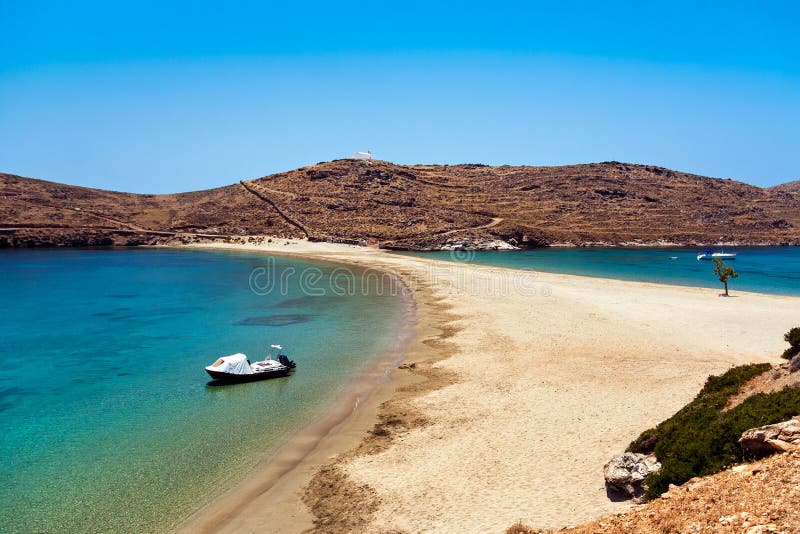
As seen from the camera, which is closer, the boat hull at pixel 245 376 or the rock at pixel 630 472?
the rock at pixel 630 472

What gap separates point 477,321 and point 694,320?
45.6 feet

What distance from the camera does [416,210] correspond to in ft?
417

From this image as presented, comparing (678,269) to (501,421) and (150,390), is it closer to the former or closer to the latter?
(501,421)

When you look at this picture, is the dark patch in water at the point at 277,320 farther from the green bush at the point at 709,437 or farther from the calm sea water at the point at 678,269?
the calm sea water at the point at 678,269

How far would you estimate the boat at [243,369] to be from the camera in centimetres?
2317

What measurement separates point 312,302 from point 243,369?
22317 mm

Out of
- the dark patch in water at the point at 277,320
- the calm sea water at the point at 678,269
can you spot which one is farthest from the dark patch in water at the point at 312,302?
the calm sea water at the point at 678,269

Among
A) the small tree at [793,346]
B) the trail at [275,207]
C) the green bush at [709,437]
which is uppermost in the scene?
the trail at [275,207]

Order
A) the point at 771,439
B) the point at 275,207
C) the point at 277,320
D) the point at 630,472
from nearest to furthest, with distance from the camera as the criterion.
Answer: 1. the point at 771,439
2. the point at 630,472
3. the point at 277,320
4. the point at 275,207

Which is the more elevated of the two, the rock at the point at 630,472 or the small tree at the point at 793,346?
the small tree at the point at 793,346

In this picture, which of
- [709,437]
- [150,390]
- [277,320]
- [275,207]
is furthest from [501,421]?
[275,207]

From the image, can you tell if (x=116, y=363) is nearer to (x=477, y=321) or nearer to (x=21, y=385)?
(x=21, y=385)

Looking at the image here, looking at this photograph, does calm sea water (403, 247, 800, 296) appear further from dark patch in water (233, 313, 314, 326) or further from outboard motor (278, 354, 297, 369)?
outboard motor (278, 354, 297, 369)

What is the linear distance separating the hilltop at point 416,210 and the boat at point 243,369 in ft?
277
